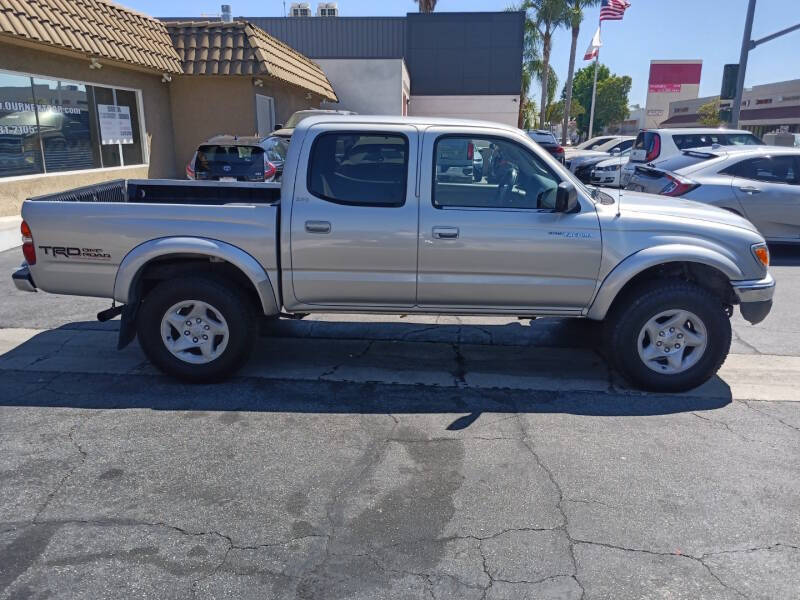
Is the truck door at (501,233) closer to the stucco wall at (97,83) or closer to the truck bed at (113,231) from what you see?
the truck bed at (113,231)

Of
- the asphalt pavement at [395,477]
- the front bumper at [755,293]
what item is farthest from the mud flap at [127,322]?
the front bumper at [755,293]

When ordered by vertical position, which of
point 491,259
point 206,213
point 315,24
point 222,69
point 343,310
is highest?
point 315,24

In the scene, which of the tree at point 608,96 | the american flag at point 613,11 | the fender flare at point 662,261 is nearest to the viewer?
the fender flare at point 662,261

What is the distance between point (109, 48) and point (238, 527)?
1134 cm

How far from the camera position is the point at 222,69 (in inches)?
585

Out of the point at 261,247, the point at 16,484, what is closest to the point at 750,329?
the point at 261,247

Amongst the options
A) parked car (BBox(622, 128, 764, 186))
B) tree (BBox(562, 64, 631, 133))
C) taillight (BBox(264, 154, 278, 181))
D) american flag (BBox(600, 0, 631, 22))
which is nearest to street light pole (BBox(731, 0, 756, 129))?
parked car (BBox(622, 128, 764, 186))

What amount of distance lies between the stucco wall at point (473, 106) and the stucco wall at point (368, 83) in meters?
6.49

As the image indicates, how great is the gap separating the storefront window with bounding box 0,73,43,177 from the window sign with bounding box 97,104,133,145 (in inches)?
84.3

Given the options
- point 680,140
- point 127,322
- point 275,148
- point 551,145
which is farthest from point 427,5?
point 127,322

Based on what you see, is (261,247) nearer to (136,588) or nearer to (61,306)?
(136,588)

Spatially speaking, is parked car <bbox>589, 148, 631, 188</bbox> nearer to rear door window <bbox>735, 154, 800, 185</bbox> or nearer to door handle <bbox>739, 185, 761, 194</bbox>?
rear door window <bbox>735, 154, 800, 185</bbox>

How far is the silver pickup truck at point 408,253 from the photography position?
4.67m

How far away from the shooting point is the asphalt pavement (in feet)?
9.53
